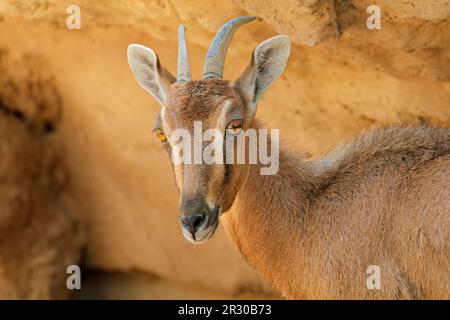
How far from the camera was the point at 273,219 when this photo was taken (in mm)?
8227

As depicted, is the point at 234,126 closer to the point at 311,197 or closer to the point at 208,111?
the point at 208,111

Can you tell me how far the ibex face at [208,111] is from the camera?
23.6ft

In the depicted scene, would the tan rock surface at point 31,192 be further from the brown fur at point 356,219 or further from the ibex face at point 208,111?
the brown fur at point 356,219

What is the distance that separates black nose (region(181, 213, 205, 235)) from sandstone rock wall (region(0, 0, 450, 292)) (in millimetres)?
2526

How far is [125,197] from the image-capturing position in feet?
42.3

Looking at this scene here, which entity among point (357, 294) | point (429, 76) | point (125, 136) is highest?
point (125, 136)

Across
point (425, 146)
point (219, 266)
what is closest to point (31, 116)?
point (219, 266)

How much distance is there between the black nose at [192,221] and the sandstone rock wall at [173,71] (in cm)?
253

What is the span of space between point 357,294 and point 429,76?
2.90 m

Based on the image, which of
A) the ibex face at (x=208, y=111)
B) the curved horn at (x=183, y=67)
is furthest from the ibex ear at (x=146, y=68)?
the curved horn at (x=183, y=67)

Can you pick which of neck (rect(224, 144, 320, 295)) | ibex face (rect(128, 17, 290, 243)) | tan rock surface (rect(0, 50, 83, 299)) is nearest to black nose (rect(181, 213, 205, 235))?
ibex face (rect(128, 17, 290, 243))

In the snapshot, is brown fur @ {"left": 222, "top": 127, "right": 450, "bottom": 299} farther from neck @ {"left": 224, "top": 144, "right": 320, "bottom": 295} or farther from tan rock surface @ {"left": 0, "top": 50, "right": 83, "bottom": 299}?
tan rock surface @ {"left": 0, "top": 50, "right": 83, "bottom": 299}

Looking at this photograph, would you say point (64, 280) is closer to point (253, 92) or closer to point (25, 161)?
point (25, 161)

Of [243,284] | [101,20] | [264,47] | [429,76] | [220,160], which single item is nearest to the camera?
[220,160]
